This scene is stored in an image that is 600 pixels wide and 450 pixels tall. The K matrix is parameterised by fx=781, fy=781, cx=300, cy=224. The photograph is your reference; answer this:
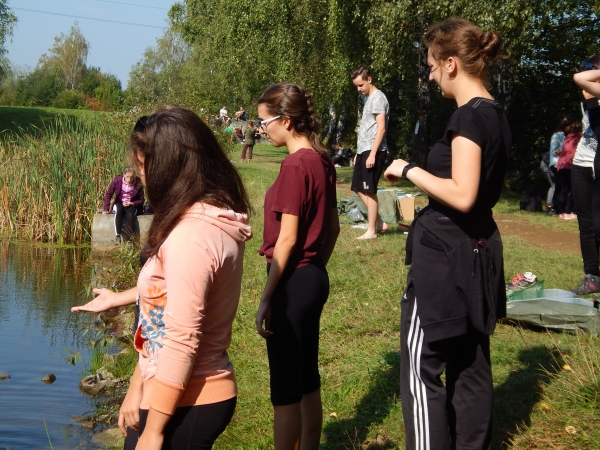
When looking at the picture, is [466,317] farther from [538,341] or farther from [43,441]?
[43,441]

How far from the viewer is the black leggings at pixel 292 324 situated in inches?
147

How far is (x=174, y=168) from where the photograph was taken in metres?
2.67

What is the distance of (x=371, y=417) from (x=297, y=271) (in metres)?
1.39

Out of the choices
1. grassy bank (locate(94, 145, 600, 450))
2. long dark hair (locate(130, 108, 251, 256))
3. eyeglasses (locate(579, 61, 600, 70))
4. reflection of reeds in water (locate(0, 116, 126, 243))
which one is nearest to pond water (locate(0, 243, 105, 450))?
reflection of reeds in water (locate(0, 116, 126, 243))

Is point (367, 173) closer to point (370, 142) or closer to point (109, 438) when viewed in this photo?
point (370, 142)

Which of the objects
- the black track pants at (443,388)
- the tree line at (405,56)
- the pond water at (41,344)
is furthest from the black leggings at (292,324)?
the tree line at (405,56)

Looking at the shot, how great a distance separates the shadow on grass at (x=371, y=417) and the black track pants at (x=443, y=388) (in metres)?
0.86

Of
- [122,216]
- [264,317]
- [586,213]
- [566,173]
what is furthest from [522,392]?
[566,173]

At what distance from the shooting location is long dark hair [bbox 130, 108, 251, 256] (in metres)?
2.63

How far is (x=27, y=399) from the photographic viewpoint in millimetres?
7148

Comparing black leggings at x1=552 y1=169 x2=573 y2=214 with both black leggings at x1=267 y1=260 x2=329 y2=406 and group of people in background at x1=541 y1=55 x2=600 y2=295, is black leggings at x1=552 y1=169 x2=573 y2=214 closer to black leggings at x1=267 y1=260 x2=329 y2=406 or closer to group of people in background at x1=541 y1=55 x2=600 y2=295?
group of people in background at x1=541 y1=55 x2=600 y2=295

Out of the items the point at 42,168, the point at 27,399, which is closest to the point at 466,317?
the point at 27,399

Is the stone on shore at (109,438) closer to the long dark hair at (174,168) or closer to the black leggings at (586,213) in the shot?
the long dark hair at (174,168)

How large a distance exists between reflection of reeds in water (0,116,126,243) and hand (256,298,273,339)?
463 inches
